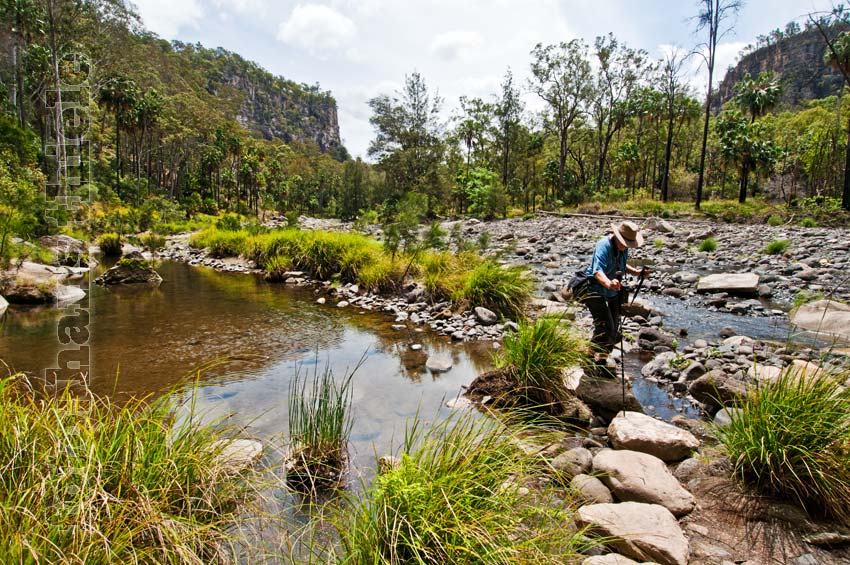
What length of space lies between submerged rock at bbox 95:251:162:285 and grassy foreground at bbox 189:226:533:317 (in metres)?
3.61

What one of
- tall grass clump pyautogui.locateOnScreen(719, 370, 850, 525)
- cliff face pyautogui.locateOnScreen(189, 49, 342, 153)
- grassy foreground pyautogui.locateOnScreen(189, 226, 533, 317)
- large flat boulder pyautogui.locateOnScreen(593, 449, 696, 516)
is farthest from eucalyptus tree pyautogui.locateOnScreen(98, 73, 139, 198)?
cliff face pyautogui.locateOnScreen(189, 49, 342, 153)

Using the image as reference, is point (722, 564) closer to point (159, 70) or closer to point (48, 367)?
point (48, 367)

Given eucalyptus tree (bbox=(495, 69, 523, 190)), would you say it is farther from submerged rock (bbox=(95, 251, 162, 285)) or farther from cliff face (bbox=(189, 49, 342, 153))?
cliff face (bbox=(189, 49, 342, 153))

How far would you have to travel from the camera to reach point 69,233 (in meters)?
21.6

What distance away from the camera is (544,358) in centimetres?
505

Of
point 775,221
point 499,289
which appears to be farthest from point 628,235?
point 775,221

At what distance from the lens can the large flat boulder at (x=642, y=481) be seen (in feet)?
10.2

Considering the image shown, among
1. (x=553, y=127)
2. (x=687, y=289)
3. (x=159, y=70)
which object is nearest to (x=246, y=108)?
(x=159, y=70)

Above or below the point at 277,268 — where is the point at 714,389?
below

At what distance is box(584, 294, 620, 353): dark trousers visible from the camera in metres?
5.27

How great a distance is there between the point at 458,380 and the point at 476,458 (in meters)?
3.51

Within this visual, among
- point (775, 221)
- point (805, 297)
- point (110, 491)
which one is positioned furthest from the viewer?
point (775, 221)

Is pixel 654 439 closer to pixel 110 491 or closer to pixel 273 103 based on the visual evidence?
pixel 110 491

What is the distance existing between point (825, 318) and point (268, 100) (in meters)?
185
